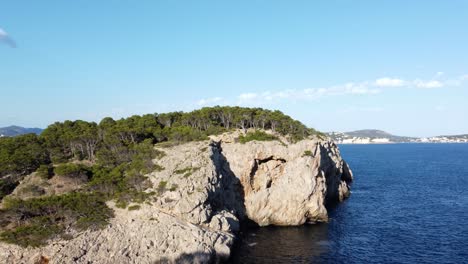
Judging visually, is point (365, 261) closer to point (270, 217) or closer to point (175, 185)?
point (270, 217)

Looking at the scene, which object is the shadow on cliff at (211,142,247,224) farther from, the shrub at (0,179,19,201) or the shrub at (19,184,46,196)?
the shrub at (0,179,19,201)

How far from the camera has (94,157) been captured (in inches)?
2628

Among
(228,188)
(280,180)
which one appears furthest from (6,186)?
(280,180)

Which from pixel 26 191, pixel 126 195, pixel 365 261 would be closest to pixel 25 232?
pixel 26 191

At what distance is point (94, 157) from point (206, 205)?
2693cm

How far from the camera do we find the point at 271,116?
3396 inches

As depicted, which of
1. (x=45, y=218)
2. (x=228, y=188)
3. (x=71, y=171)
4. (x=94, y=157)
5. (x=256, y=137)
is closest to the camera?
(x=45, y=218)

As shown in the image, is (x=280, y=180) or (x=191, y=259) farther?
Result: (x=280, y=180)

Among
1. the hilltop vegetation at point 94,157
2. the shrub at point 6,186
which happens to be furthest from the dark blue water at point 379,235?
the shrub at point 6,186

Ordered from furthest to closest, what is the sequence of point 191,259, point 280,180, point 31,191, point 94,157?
point 280,180
point 94,157
point 31,191
point 191,259

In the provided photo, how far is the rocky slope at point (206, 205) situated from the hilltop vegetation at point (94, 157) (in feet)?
7.58

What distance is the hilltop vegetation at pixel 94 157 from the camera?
46.3 meters

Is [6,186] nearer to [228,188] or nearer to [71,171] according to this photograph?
[71,171]

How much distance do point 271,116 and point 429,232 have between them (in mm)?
42077
